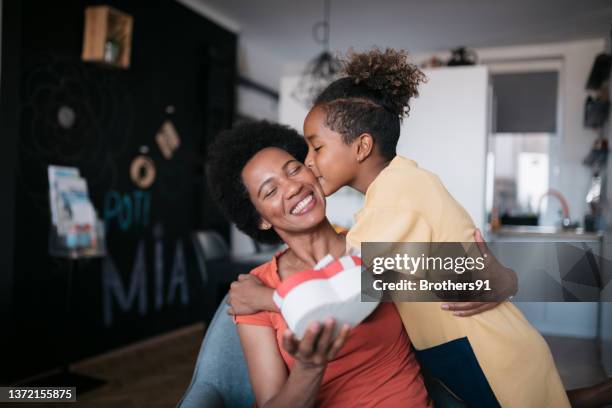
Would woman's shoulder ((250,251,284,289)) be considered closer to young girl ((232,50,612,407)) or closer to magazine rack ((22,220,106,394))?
young girl ((232,50,612,407))

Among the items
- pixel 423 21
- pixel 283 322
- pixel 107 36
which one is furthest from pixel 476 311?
pixel 423 21

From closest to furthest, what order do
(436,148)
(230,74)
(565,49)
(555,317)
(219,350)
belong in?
(219,350) < (555,317) < (436,148) < (230,74) < (565,49)

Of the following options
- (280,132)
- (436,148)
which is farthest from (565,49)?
(280,132)

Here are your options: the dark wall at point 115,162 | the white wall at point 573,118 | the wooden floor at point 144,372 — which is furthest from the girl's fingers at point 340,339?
the white wall at point 573,118

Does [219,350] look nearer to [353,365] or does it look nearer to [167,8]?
[353,365]

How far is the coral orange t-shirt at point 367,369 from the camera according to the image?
104 centimetres

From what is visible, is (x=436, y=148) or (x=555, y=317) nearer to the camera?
(x=555, y=317)

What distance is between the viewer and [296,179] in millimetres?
1118

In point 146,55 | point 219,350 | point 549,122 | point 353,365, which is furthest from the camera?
point 549,122

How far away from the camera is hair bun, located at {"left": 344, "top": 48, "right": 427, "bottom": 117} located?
124 cm

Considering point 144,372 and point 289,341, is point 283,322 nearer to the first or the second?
point 289,341

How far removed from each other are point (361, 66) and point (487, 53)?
515 centimetres

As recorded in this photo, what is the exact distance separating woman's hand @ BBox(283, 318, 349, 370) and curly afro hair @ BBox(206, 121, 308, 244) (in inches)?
22.2

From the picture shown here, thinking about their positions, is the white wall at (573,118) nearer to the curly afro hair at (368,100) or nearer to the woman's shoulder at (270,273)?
the curly afro hair at (368,100)
